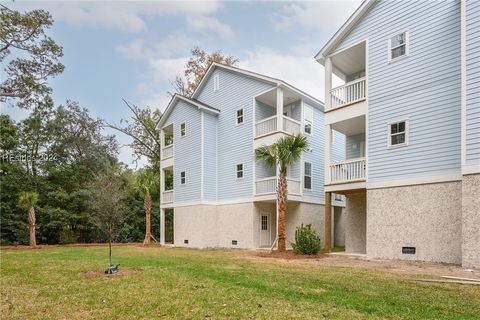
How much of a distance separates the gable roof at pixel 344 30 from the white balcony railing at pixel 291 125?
374 centimetres

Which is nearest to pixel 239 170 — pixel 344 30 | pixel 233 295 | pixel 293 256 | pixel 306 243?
pixel 306 243

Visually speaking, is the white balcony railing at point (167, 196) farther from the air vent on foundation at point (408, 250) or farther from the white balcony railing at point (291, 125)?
the air vent on foundation at point (408, 250)

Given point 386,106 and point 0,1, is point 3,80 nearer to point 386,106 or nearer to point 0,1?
point 0,1

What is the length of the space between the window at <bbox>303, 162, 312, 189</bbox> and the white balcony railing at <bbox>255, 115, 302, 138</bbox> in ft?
7.13

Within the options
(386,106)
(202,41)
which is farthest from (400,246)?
(202,41)

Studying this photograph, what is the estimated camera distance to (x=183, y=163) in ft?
76.4

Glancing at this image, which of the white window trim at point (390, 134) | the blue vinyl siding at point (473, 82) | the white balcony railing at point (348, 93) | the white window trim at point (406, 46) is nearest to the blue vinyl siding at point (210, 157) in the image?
the white balcony railing at point (348, 93)

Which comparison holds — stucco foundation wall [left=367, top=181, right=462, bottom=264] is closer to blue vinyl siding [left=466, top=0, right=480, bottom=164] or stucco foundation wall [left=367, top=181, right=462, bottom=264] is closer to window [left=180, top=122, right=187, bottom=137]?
blue vinyl siding [left=466, top=0, right=480, bottom=164]

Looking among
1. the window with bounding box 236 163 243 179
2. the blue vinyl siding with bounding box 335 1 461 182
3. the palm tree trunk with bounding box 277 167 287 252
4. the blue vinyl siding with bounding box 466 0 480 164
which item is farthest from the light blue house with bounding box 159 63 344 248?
the blue vinyl siding with bounding box 466 0 480 164

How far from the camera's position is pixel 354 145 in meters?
17.7

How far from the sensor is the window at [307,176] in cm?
1981

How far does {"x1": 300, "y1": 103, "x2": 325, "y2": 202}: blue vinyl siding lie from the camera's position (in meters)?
20.3

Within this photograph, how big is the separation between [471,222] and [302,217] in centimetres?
969

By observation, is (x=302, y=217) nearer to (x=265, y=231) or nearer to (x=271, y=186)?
(x=271, y=186)
